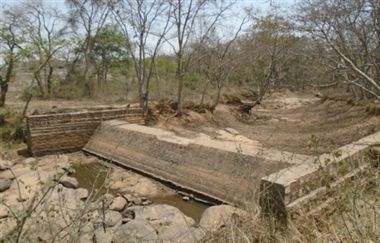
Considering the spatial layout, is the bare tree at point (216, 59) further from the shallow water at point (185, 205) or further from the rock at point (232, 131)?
the shallow water at point (185, 205)

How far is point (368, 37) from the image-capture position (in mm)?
12320

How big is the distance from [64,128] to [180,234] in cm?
859

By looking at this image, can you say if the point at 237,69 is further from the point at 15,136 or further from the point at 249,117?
the point at 15,136

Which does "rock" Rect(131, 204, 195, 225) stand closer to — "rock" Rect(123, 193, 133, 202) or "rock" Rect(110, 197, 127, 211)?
"rock" Rect(110, 197, 127, 211)

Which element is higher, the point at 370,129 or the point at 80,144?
the point at 370,129

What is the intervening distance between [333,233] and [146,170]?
859 centimetres

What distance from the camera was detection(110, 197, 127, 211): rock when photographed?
7.64 m

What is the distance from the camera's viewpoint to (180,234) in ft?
18.3

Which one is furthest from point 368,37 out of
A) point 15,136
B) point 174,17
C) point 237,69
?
point 237,69

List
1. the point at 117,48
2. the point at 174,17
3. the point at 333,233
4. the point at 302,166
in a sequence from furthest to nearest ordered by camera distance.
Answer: the point at 117,48, the point at 174,17, the point at 302,166, the point at 333,233

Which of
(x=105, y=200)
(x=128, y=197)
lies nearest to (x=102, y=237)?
(x=105, y=200)

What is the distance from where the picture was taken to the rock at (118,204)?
764 cm

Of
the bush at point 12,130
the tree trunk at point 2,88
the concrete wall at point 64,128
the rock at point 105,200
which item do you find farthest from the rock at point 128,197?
the tree trunk at point 2,88

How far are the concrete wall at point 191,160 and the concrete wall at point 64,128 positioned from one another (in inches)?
21.0
